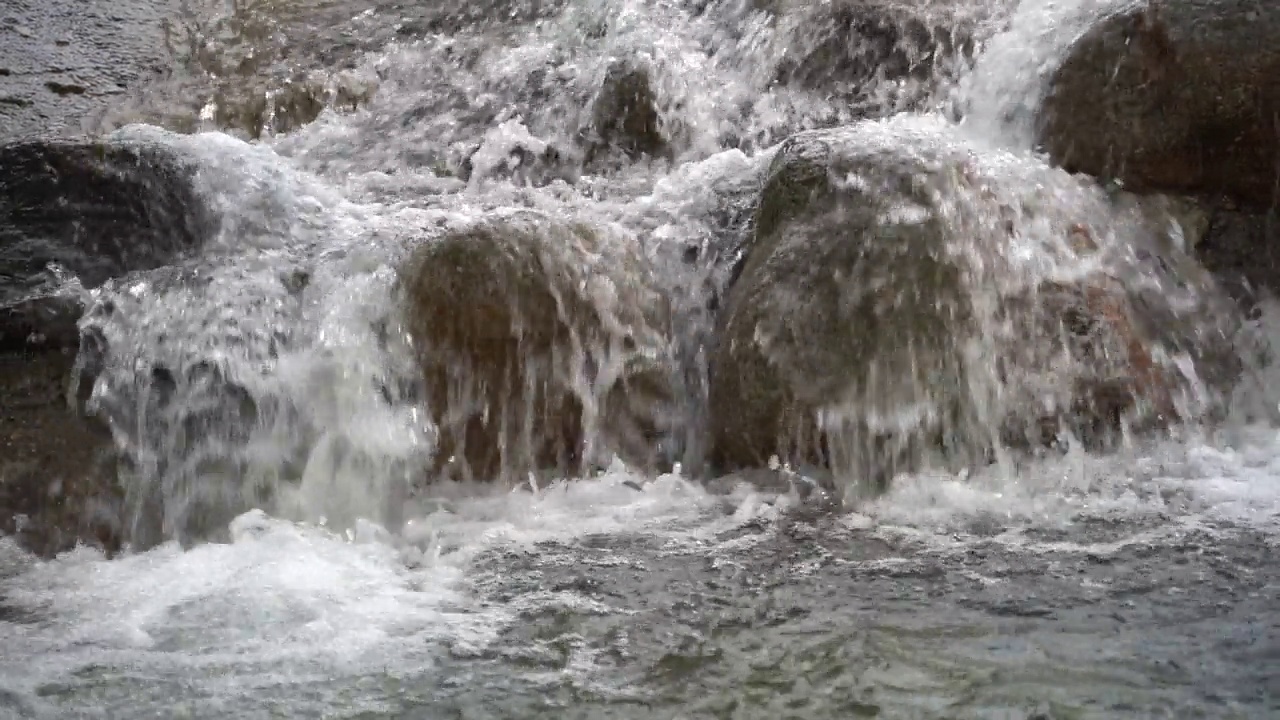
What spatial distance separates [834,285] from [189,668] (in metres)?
2.52

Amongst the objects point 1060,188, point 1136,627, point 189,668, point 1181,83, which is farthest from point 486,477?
point 1181,83

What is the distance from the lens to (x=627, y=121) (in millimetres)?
6508

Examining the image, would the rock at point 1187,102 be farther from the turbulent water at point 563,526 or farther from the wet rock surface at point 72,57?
the wet rock surface at point 72,57

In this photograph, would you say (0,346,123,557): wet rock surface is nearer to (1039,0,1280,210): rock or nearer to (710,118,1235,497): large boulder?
(710,118,1235,497): large boulder

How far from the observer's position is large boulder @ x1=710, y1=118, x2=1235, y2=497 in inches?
167

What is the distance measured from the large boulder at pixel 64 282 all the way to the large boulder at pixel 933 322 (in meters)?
2.22

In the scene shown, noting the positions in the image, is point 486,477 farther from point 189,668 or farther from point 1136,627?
point 1136,627

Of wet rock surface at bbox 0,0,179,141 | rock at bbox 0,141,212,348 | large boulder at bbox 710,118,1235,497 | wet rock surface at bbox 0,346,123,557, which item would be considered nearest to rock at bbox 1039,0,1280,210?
large boulder at bbox 710,118,1235,497

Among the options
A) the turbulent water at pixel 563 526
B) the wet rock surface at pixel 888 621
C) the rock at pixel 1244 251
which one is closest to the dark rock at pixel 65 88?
the turbulent water at pixel 563 526

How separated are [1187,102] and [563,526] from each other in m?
3.19

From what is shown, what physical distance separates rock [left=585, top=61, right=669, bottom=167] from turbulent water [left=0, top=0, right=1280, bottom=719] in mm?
78

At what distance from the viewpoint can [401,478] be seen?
14.3 ft

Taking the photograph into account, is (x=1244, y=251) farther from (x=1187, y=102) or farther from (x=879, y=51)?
(x=879, y=51)

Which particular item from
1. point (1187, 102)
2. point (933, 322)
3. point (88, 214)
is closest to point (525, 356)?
point (933, 322)
